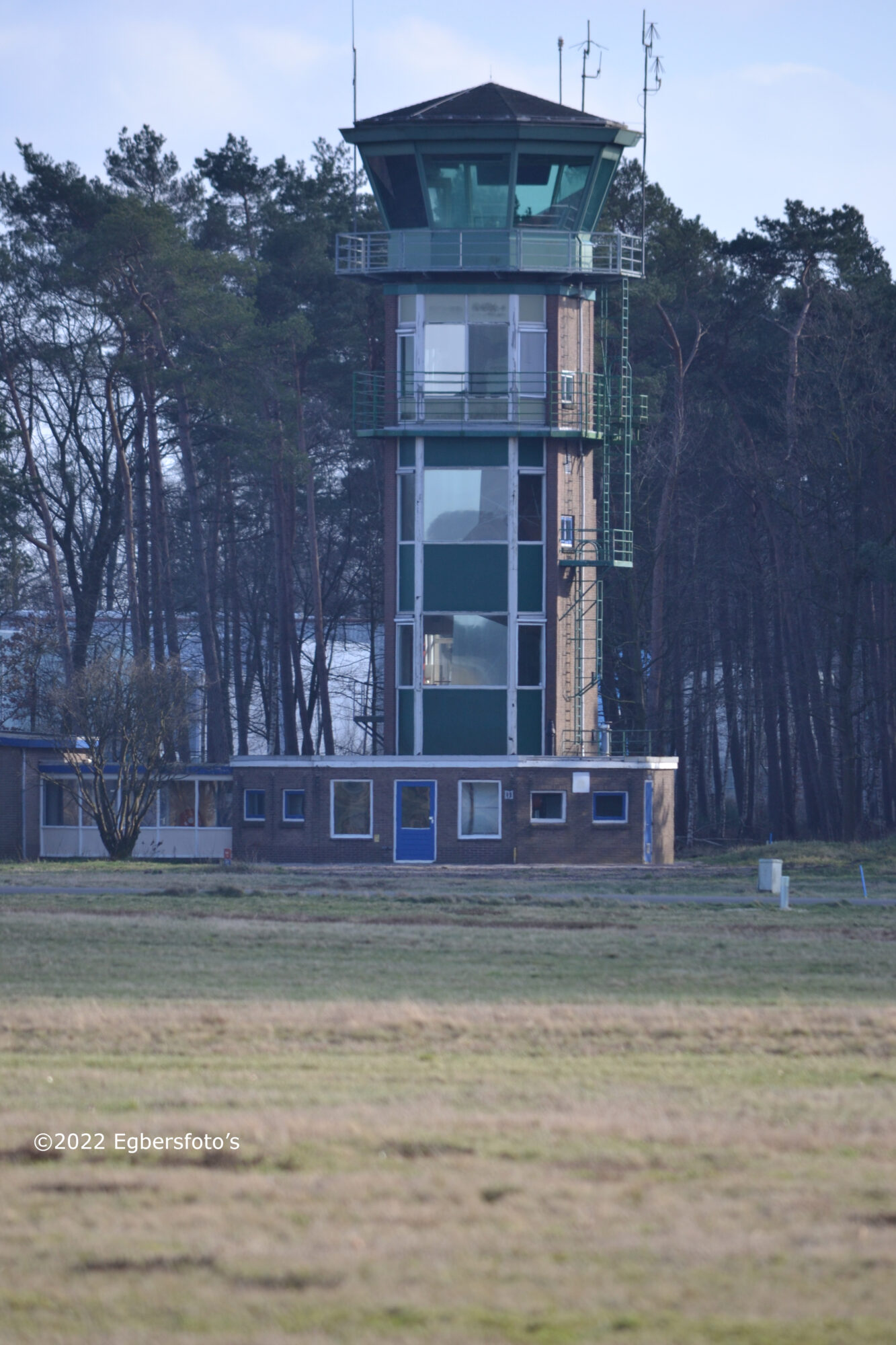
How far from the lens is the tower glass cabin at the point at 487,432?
1624 inches

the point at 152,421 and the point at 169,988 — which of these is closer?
the point at 169,988

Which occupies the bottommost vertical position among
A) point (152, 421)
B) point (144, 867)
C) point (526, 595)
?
point (144, 867)

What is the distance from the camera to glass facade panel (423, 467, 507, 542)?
41.4 metres

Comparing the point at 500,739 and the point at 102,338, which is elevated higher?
the point at 102,338

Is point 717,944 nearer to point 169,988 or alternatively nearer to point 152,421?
point 169,988

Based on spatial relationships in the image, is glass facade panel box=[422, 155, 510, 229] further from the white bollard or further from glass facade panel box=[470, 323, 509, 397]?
the white bollard

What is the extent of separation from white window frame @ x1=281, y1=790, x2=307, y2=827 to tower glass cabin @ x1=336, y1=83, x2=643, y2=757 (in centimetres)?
262

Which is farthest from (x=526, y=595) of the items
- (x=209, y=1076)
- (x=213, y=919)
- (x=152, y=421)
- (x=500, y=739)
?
(x=209, y=1076)

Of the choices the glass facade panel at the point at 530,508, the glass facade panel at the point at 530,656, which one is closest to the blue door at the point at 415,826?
the glass facade panel at the point at 530,656

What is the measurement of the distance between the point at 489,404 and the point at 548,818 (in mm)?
10465

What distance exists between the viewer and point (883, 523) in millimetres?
49438

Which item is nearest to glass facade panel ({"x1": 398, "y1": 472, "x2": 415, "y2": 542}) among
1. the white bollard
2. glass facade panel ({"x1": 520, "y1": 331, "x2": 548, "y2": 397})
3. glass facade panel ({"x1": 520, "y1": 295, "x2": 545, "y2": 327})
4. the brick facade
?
glass facade panel ({"x1": 520, "y1": 331, "x2": 548, "y2": 397})

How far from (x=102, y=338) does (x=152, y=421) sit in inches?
115

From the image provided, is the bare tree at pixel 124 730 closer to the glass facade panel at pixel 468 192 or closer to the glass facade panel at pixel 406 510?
the glass facade panel at pixel 406 510
